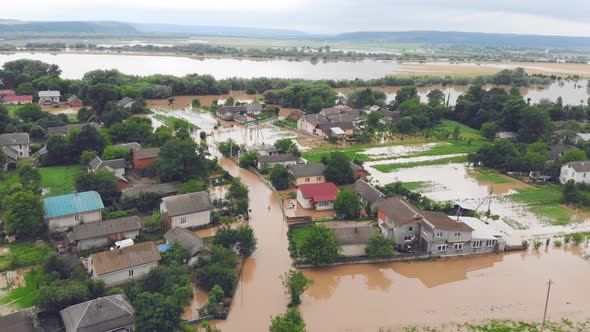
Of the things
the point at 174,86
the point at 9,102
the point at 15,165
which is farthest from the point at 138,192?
the point at 174,86

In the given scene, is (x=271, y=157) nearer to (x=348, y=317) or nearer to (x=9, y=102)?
(x=348, y=317)

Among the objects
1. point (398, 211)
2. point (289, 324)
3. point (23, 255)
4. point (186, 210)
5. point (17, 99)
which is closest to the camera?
point (289, 324)

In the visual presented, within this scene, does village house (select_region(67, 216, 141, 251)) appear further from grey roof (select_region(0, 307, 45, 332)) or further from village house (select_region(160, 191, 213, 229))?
grey roof (select_region(0, 307, 45, 332))

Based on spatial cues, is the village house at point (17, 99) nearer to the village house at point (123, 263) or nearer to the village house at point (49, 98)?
the village house at point (49, 98)

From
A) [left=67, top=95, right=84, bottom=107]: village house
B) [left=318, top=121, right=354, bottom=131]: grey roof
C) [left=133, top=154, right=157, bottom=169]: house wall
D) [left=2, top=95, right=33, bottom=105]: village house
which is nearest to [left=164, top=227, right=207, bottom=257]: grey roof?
[left=133, top=154, right=157, bottom=169]: house wall

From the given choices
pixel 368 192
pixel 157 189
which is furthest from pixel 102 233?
pixel 368 192

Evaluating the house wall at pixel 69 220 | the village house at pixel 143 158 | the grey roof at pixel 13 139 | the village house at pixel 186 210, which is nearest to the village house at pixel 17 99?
the grey roof at pixel 13 139

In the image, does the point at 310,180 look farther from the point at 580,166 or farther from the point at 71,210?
the point at 580,166
